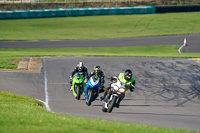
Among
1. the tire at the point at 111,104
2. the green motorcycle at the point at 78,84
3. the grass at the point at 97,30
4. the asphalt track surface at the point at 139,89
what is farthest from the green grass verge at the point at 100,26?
the tire at the point at 111,104

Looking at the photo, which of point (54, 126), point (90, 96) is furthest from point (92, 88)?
point (54, 126)

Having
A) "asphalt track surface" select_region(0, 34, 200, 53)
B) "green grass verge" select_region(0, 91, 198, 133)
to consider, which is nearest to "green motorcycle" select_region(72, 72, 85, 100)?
"green grass verge" select_region(0, 91, 198, 133)

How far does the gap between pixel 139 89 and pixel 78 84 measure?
3910mm

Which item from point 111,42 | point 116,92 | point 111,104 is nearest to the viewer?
point 116,92

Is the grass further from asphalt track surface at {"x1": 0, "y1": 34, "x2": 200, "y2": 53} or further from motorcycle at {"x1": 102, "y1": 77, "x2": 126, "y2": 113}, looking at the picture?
motorcycle at {"x1": 102, "y1": 77, "x2": 126, "y2": 113}

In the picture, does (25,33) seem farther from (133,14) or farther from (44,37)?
(133,14)

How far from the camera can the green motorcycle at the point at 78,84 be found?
18.9m

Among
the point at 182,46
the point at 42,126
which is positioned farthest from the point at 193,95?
the point at 182,46

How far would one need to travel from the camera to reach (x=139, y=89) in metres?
21.5

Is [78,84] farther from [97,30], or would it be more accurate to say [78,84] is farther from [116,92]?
[97,30]

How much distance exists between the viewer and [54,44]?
4288 cm

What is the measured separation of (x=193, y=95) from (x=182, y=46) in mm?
21360

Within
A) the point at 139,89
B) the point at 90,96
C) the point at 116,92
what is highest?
the point at 116,92

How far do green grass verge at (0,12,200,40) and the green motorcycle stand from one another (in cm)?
→ 2749
